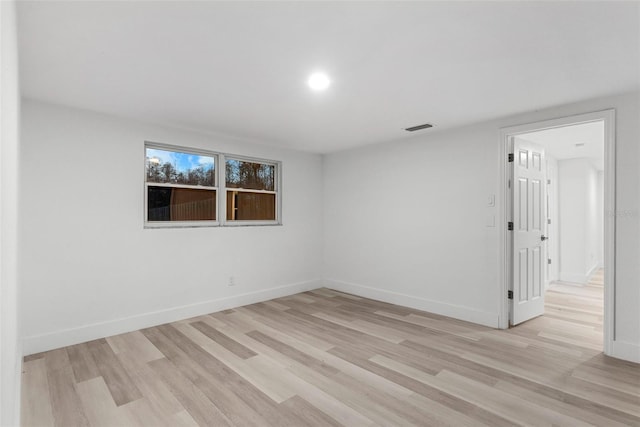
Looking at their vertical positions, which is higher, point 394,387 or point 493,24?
point 493,24

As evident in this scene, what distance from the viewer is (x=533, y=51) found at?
7.05ft

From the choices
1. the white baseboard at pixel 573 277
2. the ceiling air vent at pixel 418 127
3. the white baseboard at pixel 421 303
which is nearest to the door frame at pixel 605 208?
the white baseboard at pixel 421 303

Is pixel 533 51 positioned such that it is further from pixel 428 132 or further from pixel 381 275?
pixel 381 275

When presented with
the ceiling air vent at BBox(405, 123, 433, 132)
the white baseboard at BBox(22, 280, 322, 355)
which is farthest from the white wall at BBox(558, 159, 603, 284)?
the white baseboard at BBox(22, 280, 322, 355)

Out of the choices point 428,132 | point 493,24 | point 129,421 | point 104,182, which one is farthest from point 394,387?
point 104,182

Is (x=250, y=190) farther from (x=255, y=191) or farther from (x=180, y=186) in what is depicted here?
(x=180, y=186)

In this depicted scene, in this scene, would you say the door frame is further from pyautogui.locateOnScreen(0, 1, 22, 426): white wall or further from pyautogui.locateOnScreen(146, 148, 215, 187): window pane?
pyautogui.locateOnScreen(0, 1, 22, 426): white wall

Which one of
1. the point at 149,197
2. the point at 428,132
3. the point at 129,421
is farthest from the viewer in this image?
the point at 428,132

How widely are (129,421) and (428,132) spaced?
4176 millimetres

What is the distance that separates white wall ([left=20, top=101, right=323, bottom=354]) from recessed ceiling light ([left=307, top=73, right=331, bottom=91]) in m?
2.14

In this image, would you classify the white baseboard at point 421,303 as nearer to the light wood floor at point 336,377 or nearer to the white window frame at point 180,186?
the light wood floor at point 336,377

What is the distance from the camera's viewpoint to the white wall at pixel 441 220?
9.53ft

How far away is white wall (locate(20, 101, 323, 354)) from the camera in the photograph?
3072 millimetres

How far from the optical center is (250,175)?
4.89 m
